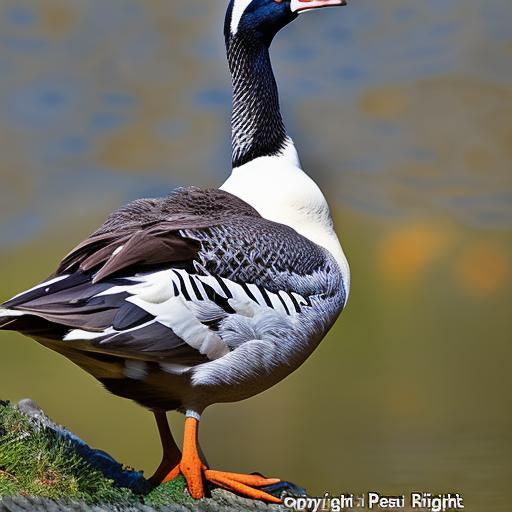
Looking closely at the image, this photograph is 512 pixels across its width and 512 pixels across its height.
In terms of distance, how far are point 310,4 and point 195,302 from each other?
7.97 feet

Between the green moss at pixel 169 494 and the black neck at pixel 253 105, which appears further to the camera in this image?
the black neck at pixel 253 105

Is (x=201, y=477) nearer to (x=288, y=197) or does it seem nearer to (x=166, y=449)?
(x=166, y=449)

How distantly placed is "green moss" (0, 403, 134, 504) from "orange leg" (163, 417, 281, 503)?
287 millimetres

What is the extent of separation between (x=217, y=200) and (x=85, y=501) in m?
1.81

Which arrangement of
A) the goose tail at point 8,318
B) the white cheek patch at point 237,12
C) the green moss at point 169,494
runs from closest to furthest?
the goose tail at point 8,318 → the green moss at point 169,494 → the white cheek patch at point 237,12

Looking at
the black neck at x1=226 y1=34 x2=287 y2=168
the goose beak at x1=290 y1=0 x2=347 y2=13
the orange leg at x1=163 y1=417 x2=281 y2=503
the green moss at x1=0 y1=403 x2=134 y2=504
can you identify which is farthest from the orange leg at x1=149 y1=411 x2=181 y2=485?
the goose beak at x1=290 y1=0 x2=347 y2=13

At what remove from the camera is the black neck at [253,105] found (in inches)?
215

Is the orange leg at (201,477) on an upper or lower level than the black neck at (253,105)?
lower

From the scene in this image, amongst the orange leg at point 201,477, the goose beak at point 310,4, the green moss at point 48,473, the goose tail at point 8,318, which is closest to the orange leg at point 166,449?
the orange leg at point 201,477

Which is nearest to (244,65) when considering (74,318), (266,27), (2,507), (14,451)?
(266,27)

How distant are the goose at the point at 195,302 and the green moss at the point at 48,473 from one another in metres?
0.39

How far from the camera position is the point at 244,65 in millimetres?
5523

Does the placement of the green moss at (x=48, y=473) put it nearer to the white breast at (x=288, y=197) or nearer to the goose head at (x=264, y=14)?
the white breast at (x=288, y=197)

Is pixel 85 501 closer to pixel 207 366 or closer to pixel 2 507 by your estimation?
pixel 2 507
